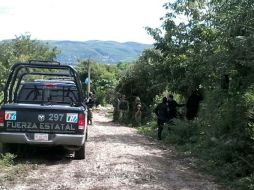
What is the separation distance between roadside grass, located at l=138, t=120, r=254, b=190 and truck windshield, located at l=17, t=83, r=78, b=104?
3619 millimetres

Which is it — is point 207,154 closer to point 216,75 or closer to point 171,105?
point 216,75

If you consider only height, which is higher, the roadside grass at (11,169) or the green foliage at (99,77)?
the roadside grass at (11,169)

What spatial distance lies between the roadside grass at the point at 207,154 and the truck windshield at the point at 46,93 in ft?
11.9

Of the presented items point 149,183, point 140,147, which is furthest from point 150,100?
point 149,183

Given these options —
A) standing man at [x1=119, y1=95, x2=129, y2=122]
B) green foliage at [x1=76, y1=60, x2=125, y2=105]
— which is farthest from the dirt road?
green foliage at [x1=76, y1=60, x2=125, y2=105]

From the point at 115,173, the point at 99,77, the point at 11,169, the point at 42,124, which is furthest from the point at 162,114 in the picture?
the point at 99,77

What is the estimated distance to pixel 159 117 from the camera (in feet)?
61.4

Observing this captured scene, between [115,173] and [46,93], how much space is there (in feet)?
12.4

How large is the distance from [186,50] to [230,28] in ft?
29.7

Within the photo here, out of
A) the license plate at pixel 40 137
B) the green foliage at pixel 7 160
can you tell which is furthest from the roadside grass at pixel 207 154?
the green foliage at pixel 7 160

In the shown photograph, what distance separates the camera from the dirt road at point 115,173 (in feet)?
30.6

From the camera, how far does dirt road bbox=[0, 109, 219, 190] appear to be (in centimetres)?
933

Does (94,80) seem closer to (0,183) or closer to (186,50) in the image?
(186,50)

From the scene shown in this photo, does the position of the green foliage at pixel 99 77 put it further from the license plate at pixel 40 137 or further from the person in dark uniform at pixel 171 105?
the license plate at pixel 40 137
